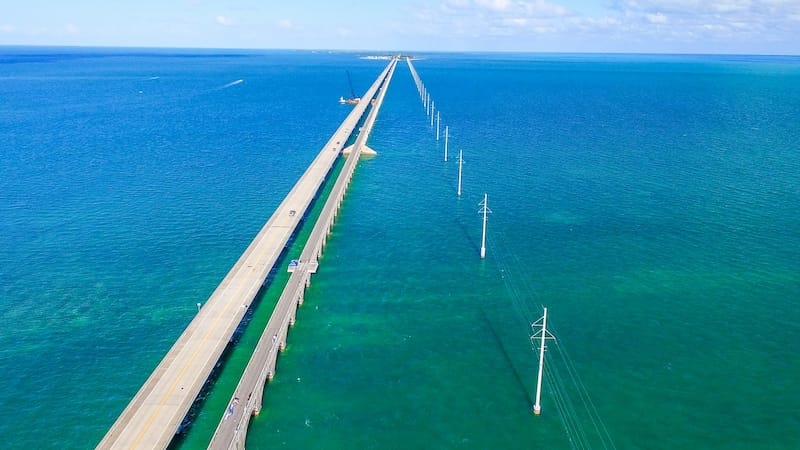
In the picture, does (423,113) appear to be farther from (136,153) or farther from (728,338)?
(728,338)

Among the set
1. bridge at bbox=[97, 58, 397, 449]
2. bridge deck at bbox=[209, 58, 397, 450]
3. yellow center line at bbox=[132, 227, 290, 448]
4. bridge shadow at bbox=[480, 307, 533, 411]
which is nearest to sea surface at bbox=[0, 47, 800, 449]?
bridge shadow at bbox=[480, 307, 533, 411]

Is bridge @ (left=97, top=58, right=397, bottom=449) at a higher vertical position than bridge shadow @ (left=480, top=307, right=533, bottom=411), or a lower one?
higher

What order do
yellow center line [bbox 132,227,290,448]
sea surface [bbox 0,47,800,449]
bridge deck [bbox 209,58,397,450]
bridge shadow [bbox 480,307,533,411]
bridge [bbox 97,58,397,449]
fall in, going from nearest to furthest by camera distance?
yellow center line [bbox 132,227,290,448] < bridge [bbox 97,58,397,449] < bridge deck [bbox 209,58,397,450] < sea surface [bbox 0,47,800,449] < bridge shadow [bbox 480,307,533,411]

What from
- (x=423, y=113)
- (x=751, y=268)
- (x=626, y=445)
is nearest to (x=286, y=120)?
(x=423, y=113)

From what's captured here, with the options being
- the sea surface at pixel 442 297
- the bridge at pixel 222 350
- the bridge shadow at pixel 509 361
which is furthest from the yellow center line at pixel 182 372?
the bridge shadow at pixel 509 361

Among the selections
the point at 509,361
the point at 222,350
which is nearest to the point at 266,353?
the point at 222,350

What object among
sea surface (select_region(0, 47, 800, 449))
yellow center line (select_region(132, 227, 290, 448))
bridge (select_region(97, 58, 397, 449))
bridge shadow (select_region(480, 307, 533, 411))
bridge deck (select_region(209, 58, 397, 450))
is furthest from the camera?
bridge shadow (select_region(480, 307, 533, 411))

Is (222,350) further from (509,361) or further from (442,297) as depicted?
(509,361)

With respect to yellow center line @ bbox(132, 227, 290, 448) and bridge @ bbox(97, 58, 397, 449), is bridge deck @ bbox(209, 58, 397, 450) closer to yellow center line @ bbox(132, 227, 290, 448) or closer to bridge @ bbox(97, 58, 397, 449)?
bridge @ bbox(97, 58, 397, 449)
